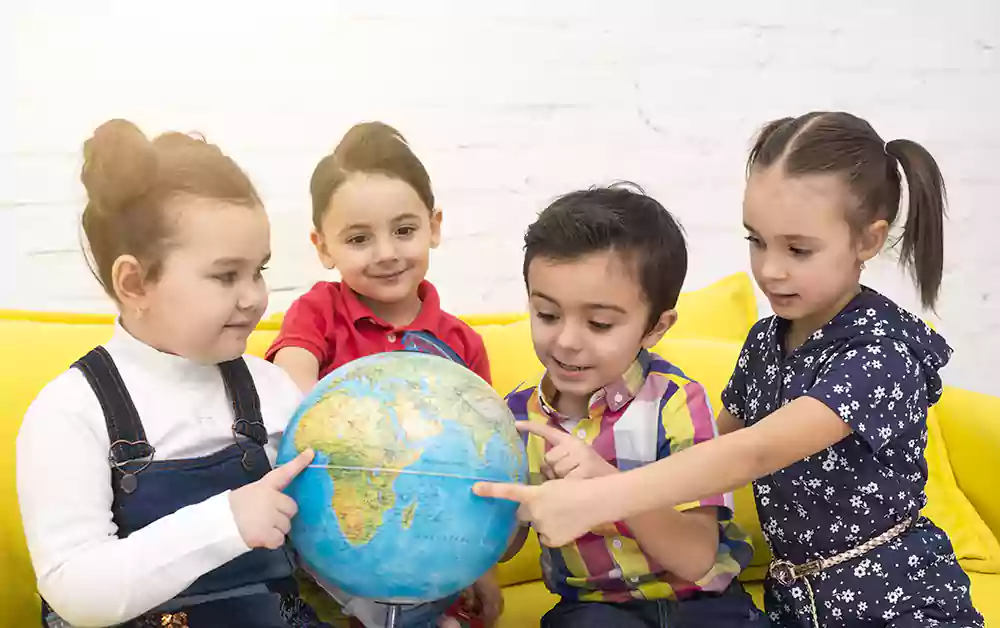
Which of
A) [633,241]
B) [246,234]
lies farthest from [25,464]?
[633,241]

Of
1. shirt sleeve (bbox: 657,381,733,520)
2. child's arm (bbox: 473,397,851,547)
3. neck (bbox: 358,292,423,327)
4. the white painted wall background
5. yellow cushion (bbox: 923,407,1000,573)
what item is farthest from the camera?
the white painted wall background

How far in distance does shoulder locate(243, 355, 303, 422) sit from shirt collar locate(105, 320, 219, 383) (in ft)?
0.44

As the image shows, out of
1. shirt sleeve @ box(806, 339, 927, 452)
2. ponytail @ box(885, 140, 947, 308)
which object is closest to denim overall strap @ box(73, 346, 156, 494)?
shirt sleeve @ box(806, 339, 927, 452)

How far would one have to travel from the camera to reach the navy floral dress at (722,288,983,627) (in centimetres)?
174

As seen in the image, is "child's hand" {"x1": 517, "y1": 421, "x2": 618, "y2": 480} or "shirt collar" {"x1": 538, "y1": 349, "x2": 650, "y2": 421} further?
"shirt collar" {"x1": 538, "y1": 349, "x2": 650, "y2": 421}

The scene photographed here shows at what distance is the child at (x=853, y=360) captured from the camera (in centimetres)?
175

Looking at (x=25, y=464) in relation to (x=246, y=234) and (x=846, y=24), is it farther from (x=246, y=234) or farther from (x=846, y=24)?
(x=846, y=24)

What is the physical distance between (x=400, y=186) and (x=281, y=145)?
0.77 metres

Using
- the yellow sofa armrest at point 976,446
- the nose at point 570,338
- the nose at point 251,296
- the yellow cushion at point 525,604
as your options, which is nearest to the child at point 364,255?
the yellow cushion at point 525,604

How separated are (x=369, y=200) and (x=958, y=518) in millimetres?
1644

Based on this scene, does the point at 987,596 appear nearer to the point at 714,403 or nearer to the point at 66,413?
the point at 714,403

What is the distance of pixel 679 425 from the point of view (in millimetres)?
1724

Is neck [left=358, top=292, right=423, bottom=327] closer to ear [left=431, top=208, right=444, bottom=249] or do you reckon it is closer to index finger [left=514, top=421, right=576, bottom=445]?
ear [left=431, top=208, right=444, bottom=249]

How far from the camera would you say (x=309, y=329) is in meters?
2.04
